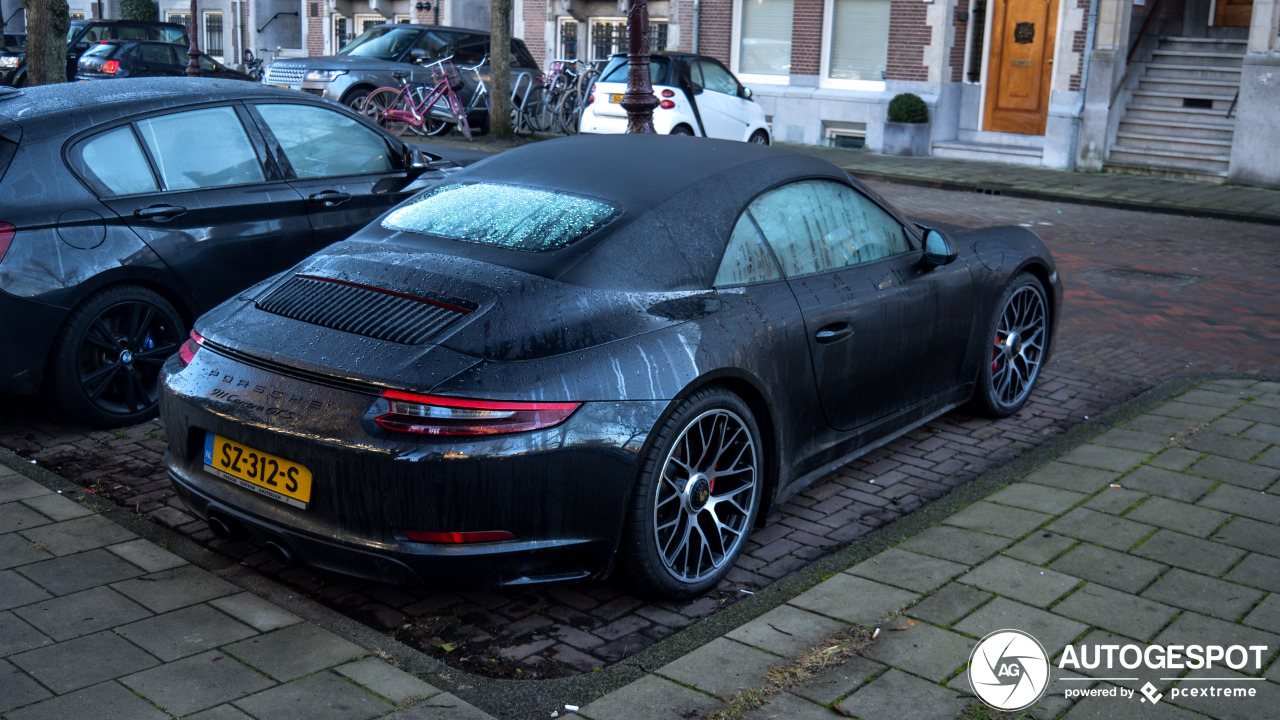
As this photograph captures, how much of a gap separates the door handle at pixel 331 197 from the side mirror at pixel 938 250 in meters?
3.28

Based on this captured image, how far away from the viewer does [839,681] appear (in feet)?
11.2

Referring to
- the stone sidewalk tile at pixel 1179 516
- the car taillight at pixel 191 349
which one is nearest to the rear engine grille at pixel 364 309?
the car taillight at pixel 191 349

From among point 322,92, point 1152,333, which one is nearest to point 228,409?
point 1152,333

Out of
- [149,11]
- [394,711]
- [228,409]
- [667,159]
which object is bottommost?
[394,711]

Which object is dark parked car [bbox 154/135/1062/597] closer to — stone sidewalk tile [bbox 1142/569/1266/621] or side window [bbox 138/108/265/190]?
stone sidewalk tile [bbox 1142/569/1266/621]

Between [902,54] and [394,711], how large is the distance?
2004cm

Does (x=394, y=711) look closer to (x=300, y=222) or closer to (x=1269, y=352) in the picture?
(x=300, y=222)

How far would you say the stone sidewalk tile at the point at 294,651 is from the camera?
3498mm

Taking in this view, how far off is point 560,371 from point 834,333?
4.53 feet

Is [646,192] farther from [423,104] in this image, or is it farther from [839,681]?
[423,104]

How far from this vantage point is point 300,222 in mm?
6488

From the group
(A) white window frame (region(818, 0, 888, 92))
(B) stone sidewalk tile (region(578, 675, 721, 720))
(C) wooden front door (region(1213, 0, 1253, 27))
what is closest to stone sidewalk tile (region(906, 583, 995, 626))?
(B) stone sidewalk tile (region(578, 675, 721, 720))

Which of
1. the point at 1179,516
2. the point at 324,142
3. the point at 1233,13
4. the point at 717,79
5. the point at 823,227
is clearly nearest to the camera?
the point at 1179,516

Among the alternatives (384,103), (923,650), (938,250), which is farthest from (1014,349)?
(384,103)
